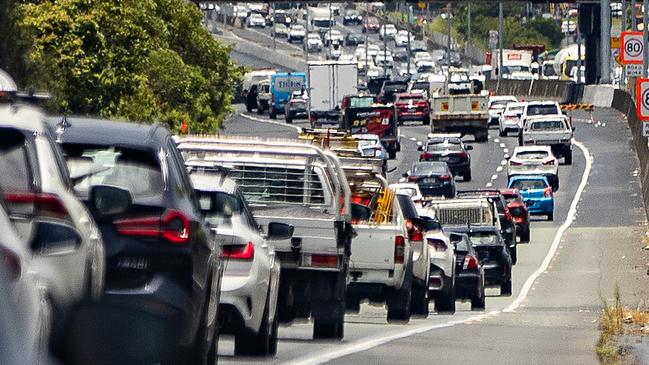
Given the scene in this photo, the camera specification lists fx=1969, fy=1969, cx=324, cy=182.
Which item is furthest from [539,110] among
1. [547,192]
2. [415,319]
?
[415,319]

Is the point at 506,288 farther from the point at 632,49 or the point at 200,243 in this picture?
the point at 200,243

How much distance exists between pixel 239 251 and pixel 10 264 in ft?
27.4

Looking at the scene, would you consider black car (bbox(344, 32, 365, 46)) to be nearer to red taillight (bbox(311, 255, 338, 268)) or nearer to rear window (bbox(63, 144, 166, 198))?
red taillight (bbox(311, 255, 338, 268))

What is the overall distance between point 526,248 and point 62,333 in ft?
135

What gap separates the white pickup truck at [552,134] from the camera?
72.2 m

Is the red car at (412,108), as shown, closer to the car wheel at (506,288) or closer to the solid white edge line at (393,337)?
the solid white edge line at (393,337)

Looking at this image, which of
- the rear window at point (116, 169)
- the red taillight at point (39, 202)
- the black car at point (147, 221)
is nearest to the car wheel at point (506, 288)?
the black car at point (147, 221)

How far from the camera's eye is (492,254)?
36062 millimetres

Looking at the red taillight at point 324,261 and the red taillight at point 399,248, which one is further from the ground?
the red taillight at point 324,261

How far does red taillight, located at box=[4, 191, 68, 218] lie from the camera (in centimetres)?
901

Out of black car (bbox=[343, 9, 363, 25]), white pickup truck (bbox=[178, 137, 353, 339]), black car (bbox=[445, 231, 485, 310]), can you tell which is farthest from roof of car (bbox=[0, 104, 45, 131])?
black car (bbox=[343, 9, 363, 25])

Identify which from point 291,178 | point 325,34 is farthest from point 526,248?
point 325,34

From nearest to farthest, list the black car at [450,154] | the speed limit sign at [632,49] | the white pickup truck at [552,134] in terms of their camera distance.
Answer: the speed limit sign at [632,49]
the black car at [450,154]
the white pickup truck at [552,134]

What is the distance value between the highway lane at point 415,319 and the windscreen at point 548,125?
1585 millimetres
